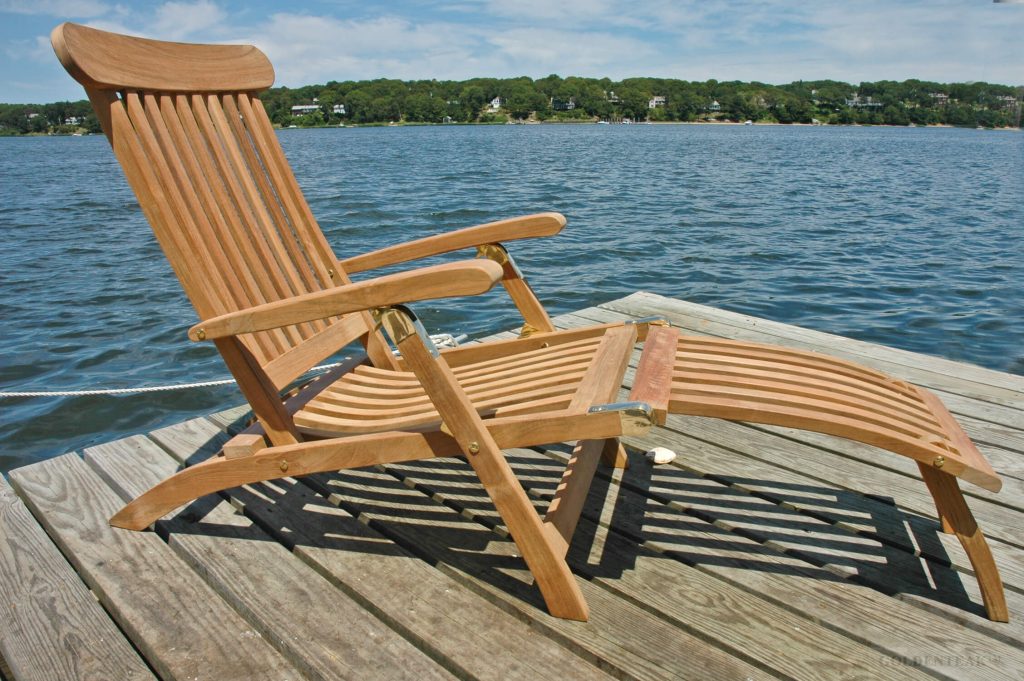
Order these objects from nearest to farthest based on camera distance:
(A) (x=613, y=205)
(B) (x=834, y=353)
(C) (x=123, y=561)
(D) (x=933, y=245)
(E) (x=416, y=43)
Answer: (C) (x=123, y=561), (B) (x=834, y=353), (D) (x=933, y=245), (A) (x=613, y=205), (E) (x=416, y=43)

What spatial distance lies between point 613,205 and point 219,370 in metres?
11.1

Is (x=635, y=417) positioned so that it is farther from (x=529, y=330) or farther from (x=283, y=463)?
(x=529, y=330)

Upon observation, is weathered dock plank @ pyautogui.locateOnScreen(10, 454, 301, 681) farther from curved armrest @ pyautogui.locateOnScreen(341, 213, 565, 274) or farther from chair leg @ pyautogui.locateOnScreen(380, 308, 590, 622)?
curved armrest @ pyautogui.locateOnScreen(341, 213, 565, 274)

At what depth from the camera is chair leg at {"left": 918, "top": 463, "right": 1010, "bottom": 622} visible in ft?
5.31

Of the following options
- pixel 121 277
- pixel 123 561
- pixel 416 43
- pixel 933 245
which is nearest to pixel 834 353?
pixel 123 561

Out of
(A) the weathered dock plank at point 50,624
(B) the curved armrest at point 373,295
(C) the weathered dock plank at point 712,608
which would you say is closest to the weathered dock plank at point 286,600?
(A) the weathered dock plank at point 50,624

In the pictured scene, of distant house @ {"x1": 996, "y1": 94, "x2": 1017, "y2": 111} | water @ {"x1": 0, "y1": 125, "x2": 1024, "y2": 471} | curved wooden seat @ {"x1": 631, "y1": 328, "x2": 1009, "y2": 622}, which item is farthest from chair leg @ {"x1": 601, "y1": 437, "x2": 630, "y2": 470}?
distant house @ {"x1": 996, "y1": 94, "x2": 1017, "y2": 111}

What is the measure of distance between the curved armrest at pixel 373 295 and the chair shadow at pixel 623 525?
64 centimetres

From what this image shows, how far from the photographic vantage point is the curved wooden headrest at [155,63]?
1.88m

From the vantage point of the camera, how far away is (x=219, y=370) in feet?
A: 20.0

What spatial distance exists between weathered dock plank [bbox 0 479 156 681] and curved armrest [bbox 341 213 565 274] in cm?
124

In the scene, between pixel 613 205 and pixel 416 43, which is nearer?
pixel 613 205

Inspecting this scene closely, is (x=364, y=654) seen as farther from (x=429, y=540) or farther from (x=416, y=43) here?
(x=416, y=43)

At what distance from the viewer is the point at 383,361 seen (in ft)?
8.61
